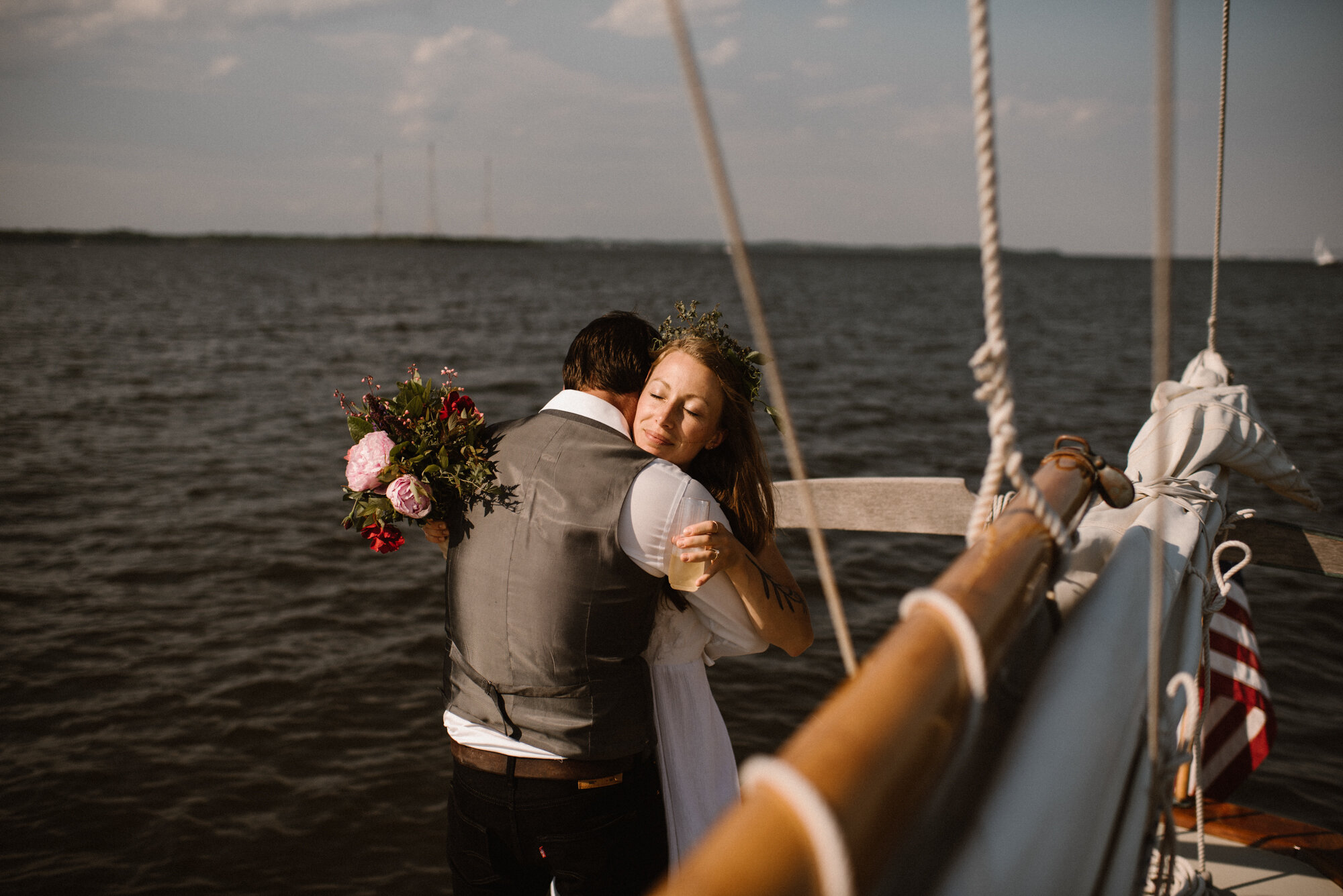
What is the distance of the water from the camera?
538 cm

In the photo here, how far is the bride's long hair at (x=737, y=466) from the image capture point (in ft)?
8.46

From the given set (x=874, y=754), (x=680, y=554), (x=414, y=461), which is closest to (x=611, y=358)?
(x=414, y=461)

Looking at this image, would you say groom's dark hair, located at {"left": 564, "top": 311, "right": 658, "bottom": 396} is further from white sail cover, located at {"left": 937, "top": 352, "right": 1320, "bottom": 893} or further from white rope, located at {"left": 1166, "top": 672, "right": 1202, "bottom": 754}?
white rope, located at {"left": 1166, "top": 672, "right": 1202, "bottom": 754}

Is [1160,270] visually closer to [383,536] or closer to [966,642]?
[966,642]

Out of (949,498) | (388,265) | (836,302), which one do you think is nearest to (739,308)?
(836,302)

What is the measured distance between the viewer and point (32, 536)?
30.5ft

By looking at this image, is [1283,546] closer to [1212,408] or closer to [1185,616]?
[1212,408]

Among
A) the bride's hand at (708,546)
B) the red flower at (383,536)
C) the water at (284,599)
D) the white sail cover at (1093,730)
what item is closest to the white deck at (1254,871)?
the white sail cover at (1093,730)

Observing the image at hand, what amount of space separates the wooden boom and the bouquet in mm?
1458

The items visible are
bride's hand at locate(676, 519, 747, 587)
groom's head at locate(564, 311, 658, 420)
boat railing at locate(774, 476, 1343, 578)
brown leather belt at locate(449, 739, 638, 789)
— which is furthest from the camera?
boat railing at locate(774, 476, 1343, 578)

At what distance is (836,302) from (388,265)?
170ft

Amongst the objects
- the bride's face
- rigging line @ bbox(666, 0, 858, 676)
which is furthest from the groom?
rigging line @ bbox(666, 0, 858, 676)

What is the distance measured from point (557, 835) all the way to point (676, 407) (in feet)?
4.05

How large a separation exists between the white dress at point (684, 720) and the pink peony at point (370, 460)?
0.96 meters
